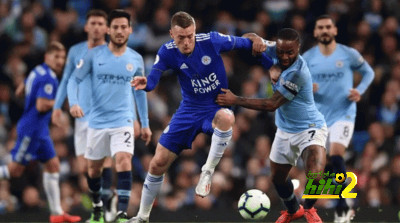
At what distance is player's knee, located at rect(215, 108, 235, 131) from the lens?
7.69 meters

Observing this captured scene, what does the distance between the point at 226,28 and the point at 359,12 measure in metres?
2.59

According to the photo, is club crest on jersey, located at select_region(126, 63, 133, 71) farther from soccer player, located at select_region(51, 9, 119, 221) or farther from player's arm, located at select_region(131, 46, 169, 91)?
player's arm, located at select_region(131, 46, 169, 91)

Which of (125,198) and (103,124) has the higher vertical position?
(103,124)

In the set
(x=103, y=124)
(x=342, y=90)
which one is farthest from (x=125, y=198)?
(x=342, y=90)

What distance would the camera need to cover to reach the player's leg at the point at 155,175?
795 cm

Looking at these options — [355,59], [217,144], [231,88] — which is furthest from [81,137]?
[231,88]

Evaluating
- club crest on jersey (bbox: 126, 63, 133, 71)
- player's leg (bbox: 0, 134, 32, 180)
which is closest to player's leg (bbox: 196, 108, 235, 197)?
club crest on jersey (bbox: 126, 63, 133, 71)

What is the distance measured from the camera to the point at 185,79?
7.92m

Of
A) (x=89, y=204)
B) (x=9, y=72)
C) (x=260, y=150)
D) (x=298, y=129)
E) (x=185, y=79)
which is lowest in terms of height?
(x=89, y=204)

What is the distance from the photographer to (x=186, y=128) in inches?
312

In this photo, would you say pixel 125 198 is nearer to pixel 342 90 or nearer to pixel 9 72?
pixel 342 90

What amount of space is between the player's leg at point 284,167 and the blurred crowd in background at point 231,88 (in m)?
4.06

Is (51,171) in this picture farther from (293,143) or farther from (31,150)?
(293,143)

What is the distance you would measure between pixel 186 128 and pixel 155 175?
64cm
